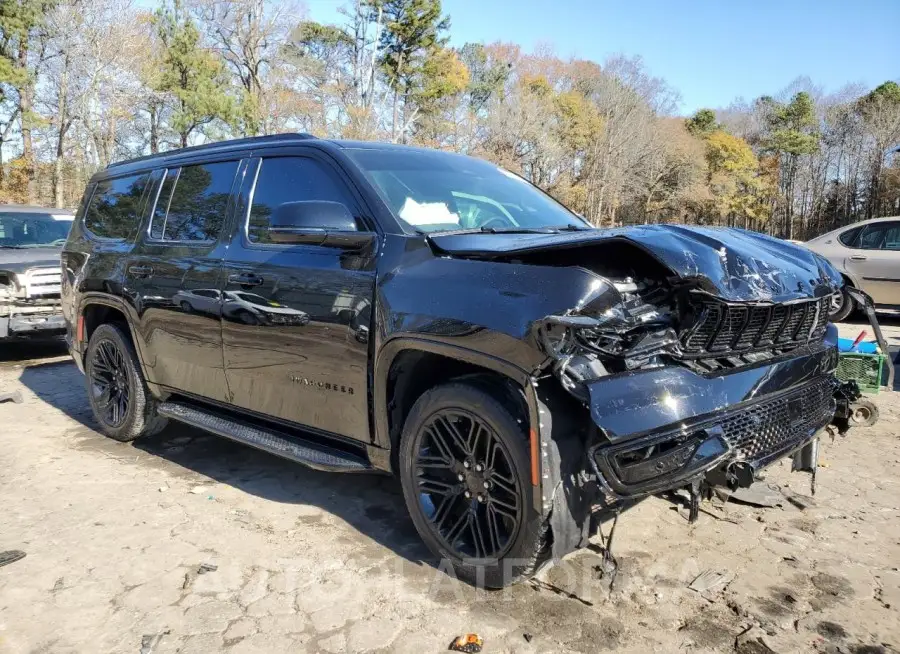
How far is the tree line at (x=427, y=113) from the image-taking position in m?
30.1

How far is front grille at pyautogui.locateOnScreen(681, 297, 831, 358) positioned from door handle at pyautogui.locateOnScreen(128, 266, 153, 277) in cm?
345

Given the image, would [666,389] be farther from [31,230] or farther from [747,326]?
[31,230]

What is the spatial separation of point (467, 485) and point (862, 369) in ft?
13.1

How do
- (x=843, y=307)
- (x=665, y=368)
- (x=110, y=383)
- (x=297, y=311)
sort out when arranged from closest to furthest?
(x=665, y=368) → (x=297, y=311) → (x=843, y=307) → (x=110, y=383)

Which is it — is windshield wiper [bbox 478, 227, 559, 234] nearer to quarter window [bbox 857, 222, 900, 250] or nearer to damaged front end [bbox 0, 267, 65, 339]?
damaged front end [bbox 0, 267, 65, 339]

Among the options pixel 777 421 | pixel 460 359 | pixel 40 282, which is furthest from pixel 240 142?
pixel 40 282

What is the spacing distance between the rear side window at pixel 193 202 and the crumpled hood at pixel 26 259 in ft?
14.9

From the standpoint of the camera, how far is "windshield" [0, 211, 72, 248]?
895cm

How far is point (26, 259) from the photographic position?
8.20 m

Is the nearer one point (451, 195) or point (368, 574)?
point (368, 574)

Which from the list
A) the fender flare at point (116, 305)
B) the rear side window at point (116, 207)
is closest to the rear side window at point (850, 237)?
the rear side window at point (116, 207)

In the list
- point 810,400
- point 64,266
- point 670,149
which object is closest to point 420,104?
point 670,149

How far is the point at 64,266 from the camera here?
5551mm

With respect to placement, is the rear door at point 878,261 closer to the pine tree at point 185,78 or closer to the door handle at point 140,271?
the door handle at point 140,271
